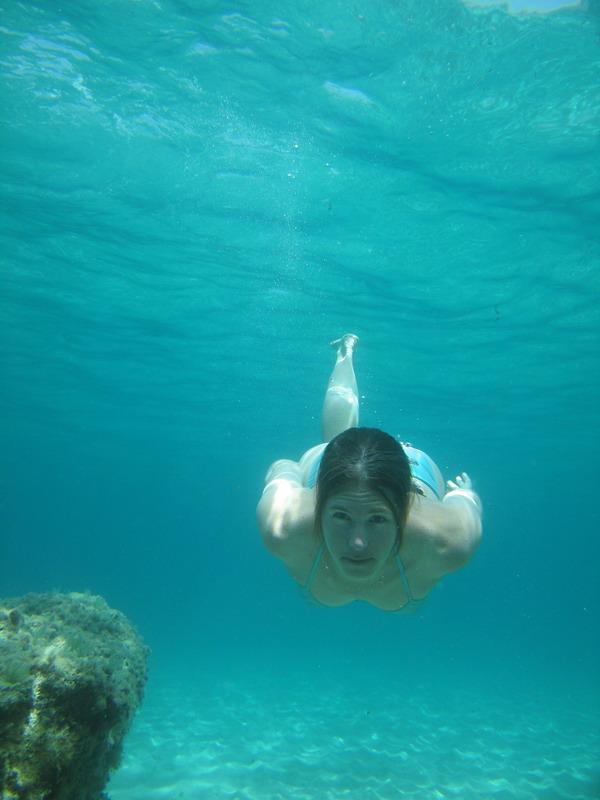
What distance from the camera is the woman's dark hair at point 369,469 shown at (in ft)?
14.1

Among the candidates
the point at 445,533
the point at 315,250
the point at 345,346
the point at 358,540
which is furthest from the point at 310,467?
the point at 315,250

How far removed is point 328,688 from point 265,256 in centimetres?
2126

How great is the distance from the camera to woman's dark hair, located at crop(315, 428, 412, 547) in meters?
4.29

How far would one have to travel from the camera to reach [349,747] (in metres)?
14.6

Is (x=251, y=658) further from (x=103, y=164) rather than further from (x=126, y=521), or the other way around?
(x=126, y=521)

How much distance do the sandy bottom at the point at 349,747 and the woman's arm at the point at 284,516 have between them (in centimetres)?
879

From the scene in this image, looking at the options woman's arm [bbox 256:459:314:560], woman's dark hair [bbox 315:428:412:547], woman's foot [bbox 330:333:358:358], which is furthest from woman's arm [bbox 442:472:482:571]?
woman's foot [bbox 330:333:358:358]

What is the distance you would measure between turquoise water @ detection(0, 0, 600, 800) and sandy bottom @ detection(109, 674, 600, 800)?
0.42 feet

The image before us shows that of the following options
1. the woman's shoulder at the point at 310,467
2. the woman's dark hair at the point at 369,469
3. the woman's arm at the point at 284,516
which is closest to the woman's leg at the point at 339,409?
the woman's shoulder at the point at 310,467

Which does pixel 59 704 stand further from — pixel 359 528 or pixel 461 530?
pixel 461 530

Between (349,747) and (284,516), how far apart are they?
13.0m

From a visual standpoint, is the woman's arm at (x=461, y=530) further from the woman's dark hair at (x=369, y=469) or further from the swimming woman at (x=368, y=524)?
the woman's dark hair at (x=369, y=469)

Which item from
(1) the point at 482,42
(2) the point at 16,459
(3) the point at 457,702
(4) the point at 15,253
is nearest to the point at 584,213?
(1) the point at 482,42

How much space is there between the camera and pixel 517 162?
40.0ft
